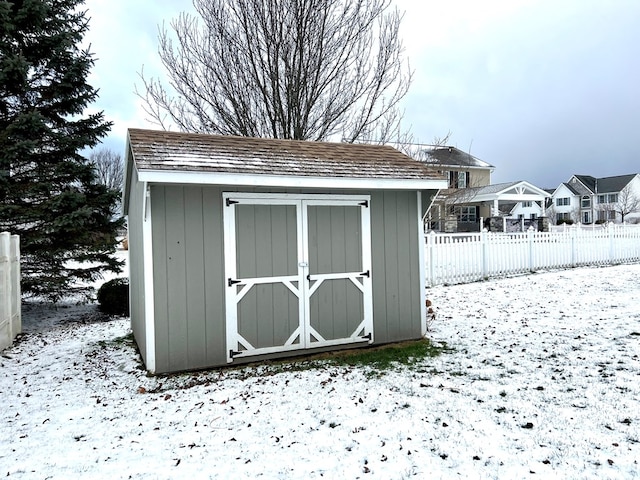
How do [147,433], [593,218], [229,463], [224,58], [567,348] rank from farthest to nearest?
[593,218]
[224,58]
[567,348]
[147,433]
[229,463]

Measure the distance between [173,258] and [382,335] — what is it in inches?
114

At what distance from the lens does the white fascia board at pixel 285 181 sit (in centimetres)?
434

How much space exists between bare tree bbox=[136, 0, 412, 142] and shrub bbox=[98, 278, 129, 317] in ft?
13.6

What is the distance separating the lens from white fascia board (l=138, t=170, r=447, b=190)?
14.3 ft

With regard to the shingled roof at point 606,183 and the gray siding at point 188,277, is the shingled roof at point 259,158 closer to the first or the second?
the gray siding at point 188,277

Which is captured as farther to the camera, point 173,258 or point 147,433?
point 173,258

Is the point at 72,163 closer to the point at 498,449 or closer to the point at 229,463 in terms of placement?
the point at 229,463

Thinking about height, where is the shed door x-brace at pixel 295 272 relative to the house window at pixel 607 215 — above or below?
below

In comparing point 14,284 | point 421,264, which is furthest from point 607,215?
A: point 14,284

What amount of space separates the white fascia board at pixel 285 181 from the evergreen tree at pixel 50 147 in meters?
4.76

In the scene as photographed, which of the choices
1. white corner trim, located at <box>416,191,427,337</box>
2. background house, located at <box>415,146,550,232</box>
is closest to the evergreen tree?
white corner trim, located at <box>416,191,427,337</box>

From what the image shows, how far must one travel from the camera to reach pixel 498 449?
9.37 feet

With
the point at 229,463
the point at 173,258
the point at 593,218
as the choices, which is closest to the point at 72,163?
the point at 173,258

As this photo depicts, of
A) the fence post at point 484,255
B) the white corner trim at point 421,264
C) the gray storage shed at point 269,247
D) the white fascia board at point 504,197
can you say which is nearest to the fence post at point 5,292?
the gray storage shed at point 269,247
